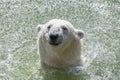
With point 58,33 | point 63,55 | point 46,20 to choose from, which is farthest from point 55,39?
point 46,20

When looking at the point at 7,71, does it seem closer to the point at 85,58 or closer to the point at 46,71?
the point at 46,71

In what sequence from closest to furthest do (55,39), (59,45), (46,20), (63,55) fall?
1. (55,39)
2. (59,45)
3. (63,55)
4. (46,20)

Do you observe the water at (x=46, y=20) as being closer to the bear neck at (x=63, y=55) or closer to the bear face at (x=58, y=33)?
the bear neck at (x=63, y=55)

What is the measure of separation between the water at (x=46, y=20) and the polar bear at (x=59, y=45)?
20cm

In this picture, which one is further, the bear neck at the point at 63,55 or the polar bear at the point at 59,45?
the bear neck at the point at 63,55

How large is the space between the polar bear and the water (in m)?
0.20

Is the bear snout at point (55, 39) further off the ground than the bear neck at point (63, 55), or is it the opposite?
the bear snout at point (55, 39)

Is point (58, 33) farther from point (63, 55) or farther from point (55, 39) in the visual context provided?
point (63, 55)

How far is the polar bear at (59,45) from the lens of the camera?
5402 mm

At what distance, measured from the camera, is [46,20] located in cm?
757

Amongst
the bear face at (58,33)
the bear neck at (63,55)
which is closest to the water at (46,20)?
the bear neck at (63,55)

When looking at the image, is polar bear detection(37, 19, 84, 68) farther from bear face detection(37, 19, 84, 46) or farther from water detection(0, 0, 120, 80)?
water detection(0, 0, 120, 80)

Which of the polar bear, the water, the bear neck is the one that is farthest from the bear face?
the water

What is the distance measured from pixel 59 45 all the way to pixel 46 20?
216cm
